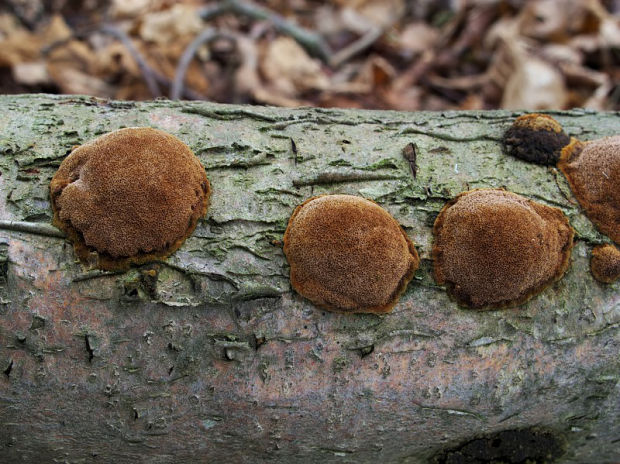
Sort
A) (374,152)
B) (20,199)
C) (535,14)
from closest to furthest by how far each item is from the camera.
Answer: (20,199), (374,152), (535,14)

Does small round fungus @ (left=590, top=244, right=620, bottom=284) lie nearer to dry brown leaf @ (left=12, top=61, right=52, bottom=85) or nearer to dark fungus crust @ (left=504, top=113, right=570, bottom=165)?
dark fungus crust @ (left=504, top=113, right=570, bottom=165)

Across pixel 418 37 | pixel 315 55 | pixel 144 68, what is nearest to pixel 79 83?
pixel 144 68

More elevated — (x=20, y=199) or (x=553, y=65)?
(x=553, y=65)

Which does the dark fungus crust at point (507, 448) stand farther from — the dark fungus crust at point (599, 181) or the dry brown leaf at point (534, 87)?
the dry brown leaf at point (534, 87)

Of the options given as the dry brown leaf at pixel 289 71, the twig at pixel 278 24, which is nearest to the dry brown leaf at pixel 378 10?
the twig at pixel 278 24

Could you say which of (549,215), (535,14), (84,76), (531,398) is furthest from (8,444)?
(535,14)

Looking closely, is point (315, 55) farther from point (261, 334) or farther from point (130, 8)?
point (261, 334)

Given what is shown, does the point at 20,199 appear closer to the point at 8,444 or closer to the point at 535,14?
the point at 8,444

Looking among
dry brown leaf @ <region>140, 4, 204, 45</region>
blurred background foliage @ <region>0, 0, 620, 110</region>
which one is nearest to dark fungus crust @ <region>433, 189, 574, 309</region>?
blurred background foliage @ <region>0, 0, 620, 110</region>
